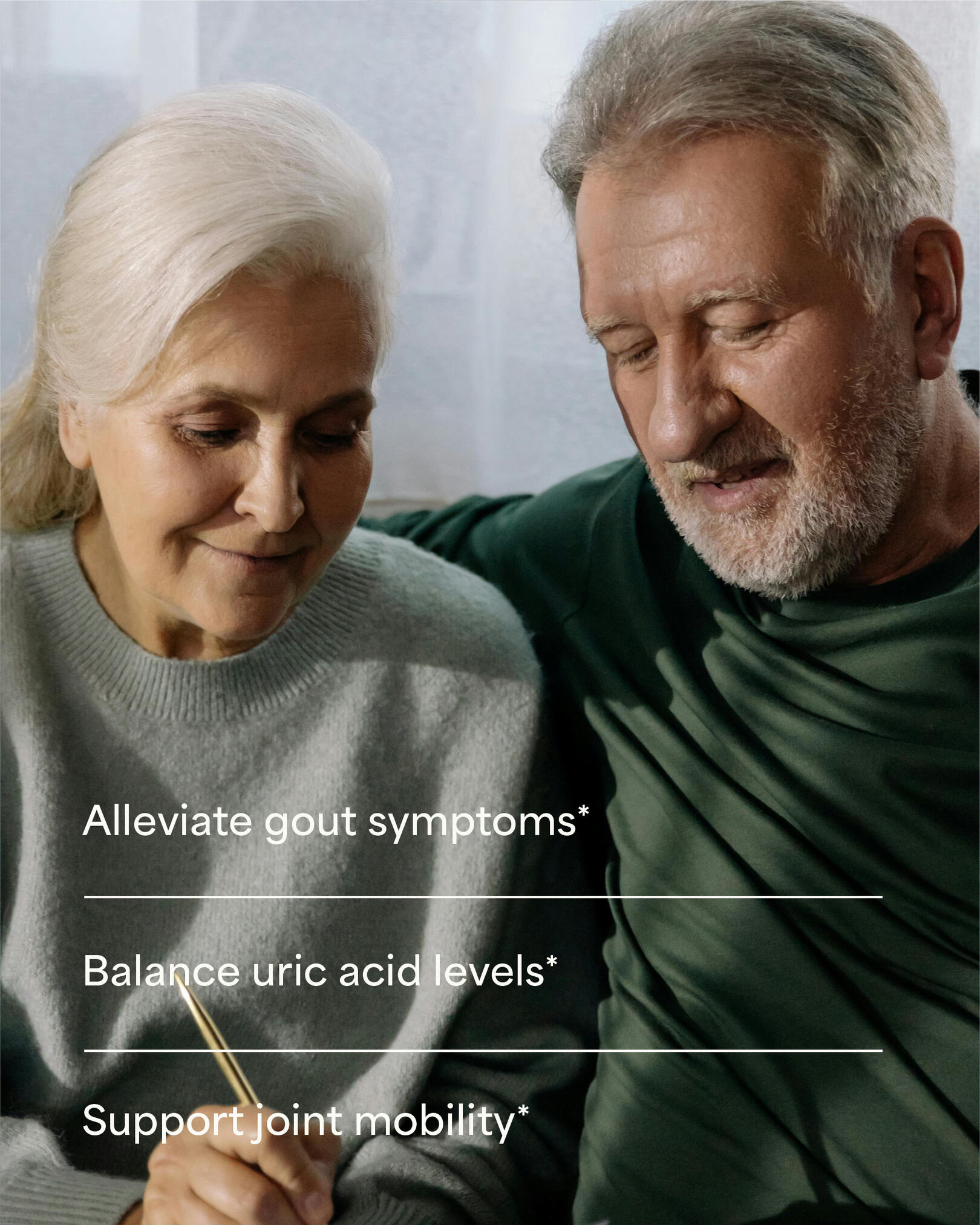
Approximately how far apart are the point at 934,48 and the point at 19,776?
3.02 feet

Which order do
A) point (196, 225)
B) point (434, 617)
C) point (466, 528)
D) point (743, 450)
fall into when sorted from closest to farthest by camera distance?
point (196, 225), point (743, 450), point (434, 617), point (466, 528)

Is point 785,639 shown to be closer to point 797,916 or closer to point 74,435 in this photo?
point 797,916

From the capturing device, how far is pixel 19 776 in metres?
0.96

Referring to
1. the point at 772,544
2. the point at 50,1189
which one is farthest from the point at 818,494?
the point at 50,1189

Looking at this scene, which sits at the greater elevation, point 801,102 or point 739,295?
point 801,102

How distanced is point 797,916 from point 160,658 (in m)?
0.55

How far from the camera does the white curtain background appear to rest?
39.4 inches

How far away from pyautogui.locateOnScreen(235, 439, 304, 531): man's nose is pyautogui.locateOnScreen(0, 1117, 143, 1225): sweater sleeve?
501 mm

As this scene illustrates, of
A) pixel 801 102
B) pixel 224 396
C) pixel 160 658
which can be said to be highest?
pixel 801 102

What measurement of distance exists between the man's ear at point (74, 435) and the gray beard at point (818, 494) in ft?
1.46

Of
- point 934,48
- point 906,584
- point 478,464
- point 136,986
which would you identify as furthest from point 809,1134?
point 934,48

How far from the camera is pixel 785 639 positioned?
98 centimetres

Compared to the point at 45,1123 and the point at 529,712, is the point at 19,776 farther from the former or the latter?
the point at 529,712

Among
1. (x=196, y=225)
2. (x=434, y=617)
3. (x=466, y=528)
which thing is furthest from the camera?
(x=466, y=528)
